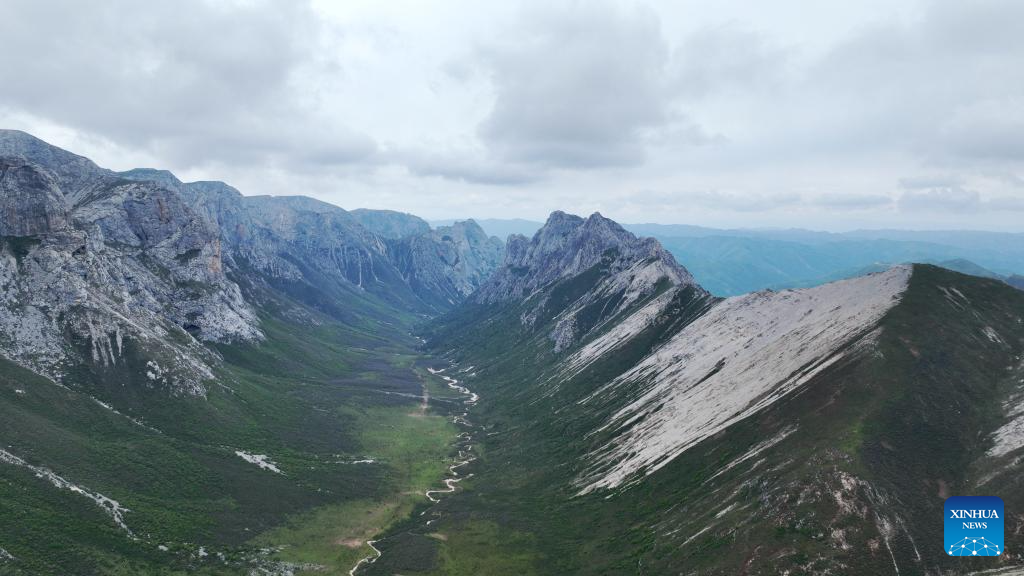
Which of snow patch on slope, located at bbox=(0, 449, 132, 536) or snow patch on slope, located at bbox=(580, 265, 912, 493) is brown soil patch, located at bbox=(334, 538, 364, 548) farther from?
snow patch on slope, located at bbox=(580, 265, 912, 493)

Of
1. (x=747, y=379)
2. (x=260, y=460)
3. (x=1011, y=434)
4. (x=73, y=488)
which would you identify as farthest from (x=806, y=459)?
(x=260, y=460)

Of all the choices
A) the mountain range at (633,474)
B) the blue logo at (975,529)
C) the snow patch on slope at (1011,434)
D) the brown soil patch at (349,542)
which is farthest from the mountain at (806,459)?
the brown soil patch at (349,542)

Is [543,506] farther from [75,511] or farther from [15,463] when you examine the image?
[15,463]

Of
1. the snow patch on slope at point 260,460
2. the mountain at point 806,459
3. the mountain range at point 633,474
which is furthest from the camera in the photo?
the snow patch on slope at point 260,460

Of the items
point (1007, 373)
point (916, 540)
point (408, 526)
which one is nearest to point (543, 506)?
point (408, 526)

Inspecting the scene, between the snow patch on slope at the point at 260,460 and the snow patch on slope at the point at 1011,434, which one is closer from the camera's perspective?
the snow patch on slope at the point at 1011,434

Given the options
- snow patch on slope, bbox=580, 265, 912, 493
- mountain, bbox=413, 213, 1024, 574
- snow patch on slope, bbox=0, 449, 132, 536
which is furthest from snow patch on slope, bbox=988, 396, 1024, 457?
snow patch on slope, bbox=0, 449, 132, 536

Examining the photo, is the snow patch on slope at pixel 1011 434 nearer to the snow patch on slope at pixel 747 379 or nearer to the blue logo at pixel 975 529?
the blue logo at pixel 975 529
